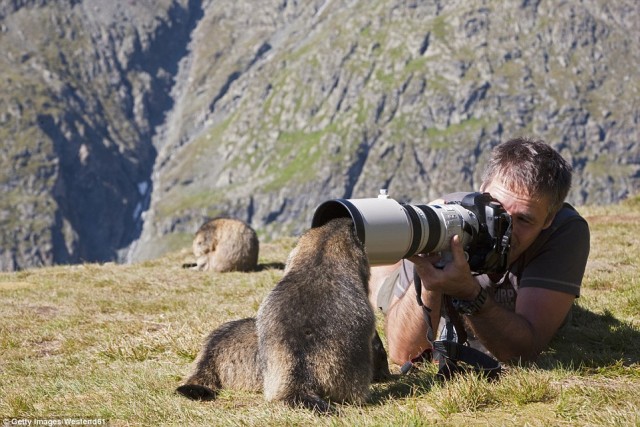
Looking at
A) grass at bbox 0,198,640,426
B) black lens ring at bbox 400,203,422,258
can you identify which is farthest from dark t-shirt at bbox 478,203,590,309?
black lens ring at bbox 400,203,422,258

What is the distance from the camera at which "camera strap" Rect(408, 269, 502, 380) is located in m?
5.84

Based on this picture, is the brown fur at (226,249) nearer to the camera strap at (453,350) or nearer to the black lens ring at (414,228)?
the camera strap at (453,350)

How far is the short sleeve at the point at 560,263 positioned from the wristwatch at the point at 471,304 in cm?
95

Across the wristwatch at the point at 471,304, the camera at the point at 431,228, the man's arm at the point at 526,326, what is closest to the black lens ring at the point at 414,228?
the camera at the point at 431,228

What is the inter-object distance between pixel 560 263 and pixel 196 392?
3.98 m

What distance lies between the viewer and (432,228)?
512 centimetres

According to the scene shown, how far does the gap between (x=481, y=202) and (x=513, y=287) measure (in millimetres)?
1730

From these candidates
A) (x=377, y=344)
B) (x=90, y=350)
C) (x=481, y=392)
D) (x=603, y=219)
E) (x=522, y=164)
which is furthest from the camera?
(x=603, y=219)

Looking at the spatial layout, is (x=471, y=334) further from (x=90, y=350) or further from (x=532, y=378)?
(x=90, y=350)

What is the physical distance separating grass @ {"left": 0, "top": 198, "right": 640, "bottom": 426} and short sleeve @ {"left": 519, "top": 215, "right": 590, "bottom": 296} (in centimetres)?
84

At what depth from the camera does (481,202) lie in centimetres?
563

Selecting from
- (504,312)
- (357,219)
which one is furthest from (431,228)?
(504,312)

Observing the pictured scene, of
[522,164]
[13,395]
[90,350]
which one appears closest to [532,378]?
[522,164]

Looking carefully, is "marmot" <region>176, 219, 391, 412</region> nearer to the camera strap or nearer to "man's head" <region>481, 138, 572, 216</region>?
the camera strap
